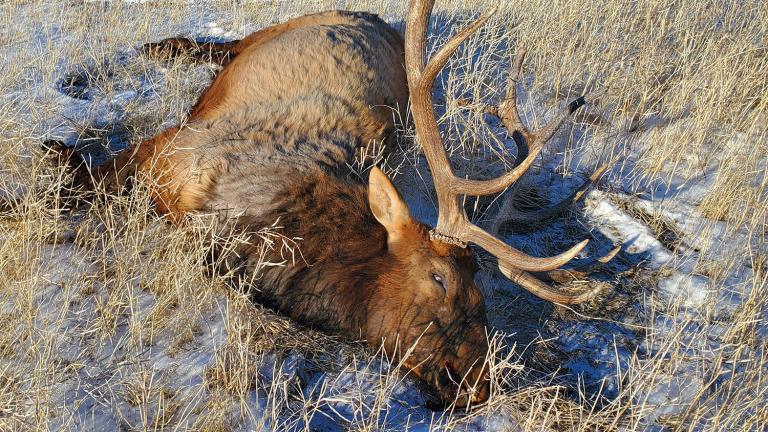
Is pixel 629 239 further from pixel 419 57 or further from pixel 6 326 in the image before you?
pixel 6 326

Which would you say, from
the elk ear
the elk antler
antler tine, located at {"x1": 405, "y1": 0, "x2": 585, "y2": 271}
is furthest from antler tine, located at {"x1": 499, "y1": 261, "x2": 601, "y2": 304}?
the elk ear

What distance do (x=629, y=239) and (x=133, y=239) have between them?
3329 millimetres

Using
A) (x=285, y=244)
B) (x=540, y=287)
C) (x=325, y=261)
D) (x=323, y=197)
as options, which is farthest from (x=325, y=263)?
(x=540, y=287)

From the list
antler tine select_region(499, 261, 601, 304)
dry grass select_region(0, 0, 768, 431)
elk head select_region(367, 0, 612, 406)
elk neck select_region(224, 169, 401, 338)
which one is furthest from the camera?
A: antler tine select_region(499, 261, 601, 304)

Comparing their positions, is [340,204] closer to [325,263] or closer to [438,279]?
[325,263]

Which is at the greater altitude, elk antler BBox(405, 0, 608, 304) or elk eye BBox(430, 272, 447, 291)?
elk antler BBox(405, 0, 608, 304)

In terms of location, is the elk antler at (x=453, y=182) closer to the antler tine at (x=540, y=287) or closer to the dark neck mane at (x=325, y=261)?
the antler tine at (x=540, y=287)

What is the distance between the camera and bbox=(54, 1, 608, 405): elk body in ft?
10.3

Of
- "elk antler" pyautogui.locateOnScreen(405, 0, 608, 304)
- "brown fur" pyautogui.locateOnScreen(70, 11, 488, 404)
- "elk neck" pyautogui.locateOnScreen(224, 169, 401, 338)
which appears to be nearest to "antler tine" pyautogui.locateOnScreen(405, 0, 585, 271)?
"elk antler" pyautogui.locateOnScreen(405, 0, 608, 304)

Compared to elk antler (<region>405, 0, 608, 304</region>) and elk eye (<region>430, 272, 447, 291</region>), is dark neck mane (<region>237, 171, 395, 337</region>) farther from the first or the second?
elk antler (<region>405, 0, 608, 304</region>)

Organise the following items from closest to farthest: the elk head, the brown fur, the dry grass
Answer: the dry grass, the elk head, the brown fur

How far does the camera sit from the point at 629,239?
4645mm

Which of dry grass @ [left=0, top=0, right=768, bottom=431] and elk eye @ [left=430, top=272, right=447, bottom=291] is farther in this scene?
elk eye @ [left=430, top=272, right=447, bottom=291]

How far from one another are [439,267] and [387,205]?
0.44m
